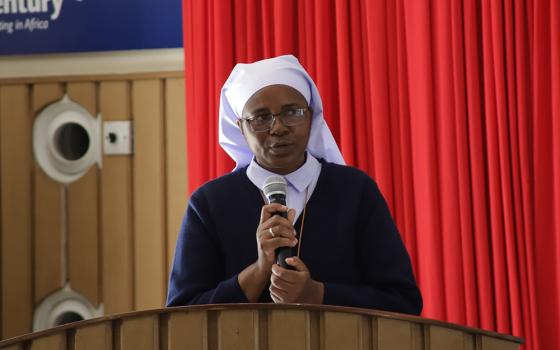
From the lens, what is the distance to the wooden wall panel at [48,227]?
285 centimetres

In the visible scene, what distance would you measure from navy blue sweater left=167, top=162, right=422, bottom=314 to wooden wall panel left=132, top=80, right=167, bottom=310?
1.22 meters

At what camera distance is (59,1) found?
2.87m

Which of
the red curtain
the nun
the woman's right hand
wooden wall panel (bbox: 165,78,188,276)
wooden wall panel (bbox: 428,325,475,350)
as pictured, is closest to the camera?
wooden wall panel (bbox: 428,325,475,350)

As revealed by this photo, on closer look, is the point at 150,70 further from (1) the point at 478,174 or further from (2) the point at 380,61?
(1) the point at 478,174

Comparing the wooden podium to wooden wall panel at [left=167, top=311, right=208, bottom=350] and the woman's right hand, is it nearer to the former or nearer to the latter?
wooden wall panel at [left=167, top=311, right=208, bottom=350]

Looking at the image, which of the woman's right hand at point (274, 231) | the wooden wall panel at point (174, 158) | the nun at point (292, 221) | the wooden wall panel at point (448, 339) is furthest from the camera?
the wooden wall panel at point (174, 158)

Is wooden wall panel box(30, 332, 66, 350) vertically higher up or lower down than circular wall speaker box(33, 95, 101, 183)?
lower down

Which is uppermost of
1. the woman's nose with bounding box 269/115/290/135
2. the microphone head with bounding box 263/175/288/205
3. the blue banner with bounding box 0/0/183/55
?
the blue banner with bounding box 0/0/183/55

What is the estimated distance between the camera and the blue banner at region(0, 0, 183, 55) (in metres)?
2.80

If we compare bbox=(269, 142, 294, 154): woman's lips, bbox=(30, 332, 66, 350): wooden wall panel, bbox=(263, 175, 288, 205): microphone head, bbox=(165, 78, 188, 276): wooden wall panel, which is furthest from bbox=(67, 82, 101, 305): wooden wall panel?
bbox=(30, 332, 66, 350): wooden wall panel

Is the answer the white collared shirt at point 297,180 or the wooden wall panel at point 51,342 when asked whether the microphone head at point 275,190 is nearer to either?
the white collared shirt at point 297,180

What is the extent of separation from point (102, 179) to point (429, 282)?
1294 millimetres

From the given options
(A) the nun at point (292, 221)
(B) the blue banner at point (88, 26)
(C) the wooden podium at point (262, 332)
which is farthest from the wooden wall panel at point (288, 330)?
(B) the blue banner at point (88, 26)

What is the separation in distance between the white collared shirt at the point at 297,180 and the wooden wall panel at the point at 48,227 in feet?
4.84
